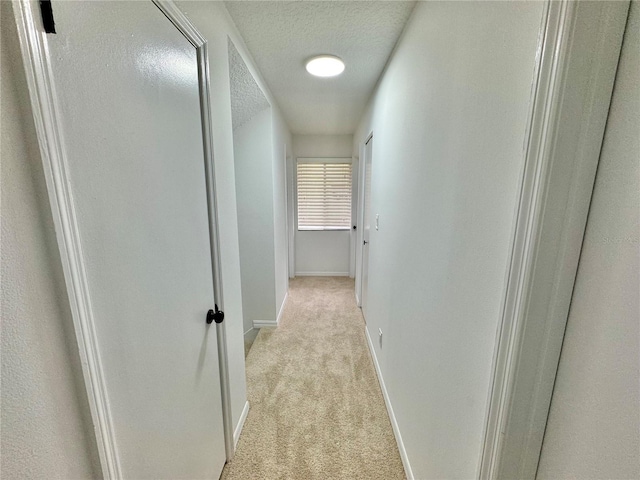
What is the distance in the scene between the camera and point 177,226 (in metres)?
0.89

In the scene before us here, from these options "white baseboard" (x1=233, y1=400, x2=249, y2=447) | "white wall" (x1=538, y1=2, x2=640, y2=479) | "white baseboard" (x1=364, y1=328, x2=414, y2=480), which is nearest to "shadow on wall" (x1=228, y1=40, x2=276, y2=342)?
"white baseboard" (x1=233, y1=400, x2=249, y2=447)

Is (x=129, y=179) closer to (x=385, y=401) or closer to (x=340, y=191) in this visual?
(x=385, y=401)

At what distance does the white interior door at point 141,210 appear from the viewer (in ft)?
1.78

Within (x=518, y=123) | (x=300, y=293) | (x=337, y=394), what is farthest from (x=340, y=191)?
(x=518, y=123)

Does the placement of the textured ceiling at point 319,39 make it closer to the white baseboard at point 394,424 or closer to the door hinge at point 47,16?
the door hinge at point 47,16

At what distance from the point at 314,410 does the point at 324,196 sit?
317cm

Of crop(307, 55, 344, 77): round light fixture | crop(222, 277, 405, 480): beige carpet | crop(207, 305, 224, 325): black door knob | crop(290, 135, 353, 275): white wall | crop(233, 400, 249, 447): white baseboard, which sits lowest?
crop(222, 277, 405, 480): beige carpet

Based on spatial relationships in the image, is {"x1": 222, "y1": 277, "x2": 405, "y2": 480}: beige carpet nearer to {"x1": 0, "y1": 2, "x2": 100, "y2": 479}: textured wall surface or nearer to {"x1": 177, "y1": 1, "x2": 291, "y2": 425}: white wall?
{"x1": 177, "y1": 1, "x2": 291, "y2": 425}: white wall

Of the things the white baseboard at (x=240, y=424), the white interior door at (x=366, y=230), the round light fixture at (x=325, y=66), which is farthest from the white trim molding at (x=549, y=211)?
the white interior door at (x=366, y=230)

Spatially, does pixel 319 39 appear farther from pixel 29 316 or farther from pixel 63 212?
pixel 29 316

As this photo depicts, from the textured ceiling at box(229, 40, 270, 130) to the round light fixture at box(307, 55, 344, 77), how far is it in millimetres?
421

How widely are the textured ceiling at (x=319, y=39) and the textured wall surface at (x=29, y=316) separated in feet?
4.14

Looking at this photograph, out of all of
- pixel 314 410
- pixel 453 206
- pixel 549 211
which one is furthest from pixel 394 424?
pixel 549 211

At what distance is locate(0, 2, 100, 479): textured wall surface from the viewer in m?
0.41
